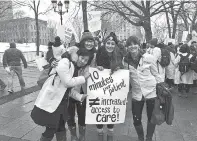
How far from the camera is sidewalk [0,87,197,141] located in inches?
170

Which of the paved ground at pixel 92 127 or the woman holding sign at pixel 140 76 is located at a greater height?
the woman holding sign at pixel 140 76

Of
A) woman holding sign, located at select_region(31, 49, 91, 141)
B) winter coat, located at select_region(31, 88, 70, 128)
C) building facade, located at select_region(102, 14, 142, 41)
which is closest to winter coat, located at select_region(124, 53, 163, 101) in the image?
woman holding sign, located at select_region(31, 49, 91, 141)

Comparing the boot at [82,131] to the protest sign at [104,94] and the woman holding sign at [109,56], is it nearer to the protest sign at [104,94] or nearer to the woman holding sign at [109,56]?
the protest sign at [104,94]

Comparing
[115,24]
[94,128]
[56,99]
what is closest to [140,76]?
[56,99]

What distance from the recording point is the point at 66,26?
Answer: 6.02 m

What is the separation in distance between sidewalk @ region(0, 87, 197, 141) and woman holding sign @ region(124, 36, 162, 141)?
995mm

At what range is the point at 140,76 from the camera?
11.8 ft

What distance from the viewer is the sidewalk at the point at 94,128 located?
432cm

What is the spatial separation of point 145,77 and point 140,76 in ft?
0.27

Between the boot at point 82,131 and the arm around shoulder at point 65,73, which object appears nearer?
the arm around shoulder at point 65,73

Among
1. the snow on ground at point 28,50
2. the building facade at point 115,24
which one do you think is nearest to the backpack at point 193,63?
the building facade at point 115,24

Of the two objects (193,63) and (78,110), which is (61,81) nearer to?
(78,110)

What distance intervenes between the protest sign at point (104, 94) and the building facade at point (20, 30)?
49.3m

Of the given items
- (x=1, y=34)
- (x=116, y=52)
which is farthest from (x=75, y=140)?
(x=1, y=34)
